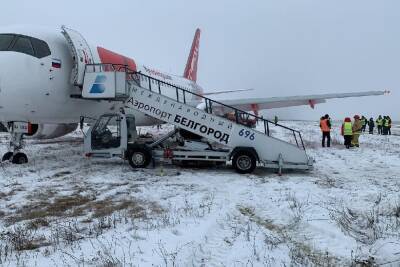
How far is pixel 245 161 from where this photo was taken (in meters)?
11.3

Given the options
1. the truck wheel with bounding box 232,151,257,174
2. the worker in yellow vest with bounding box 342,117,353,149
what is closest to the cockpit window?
the truck wheel with bounding box 232,151,257,174

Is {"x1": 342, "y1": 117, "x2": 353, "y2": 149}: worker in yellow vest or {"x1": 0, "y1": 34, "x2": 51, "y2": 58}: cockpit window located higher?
{"x1": 0, "y1": 34, "x2": 51, "y2": 58}: cockpit window

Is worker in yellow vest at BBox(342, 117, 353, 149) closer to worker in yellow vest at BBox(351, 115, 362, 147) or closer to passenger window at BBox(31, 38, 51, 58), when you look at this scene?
worker in yellow vest at BBox(351, 115, 362, 147)

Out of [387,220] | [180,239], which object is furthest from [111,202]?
[387,220]

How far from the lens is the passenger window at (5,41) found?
11.0 meters

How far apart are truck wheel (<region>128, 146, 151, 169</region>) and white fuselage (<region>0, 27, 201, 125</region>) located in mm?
2761

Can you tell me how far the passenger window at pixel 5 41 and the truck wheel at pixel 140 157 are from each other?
15.4 feet

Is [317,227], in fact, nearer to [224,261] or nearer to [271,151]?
[224,261]

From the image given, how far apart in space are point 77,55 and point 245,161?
604 centimetres

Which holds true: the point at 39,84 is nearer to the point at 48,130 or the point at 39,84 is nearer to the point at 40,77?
the point at 40,77

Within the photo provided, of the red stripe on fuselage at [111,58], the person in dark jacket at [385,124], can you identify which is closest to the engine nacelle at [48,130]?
the red stripe on fuselage at [111,58]

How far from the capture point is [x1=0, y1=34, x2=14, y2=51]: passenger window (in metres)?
11.0

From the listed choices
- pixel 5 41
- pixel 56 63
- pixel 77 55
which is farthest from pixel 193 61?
pixel 5 41

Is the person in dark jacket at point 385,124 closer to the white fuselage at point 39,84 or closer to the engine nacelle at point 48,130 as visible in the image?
the engine nacelle at point 48,130
